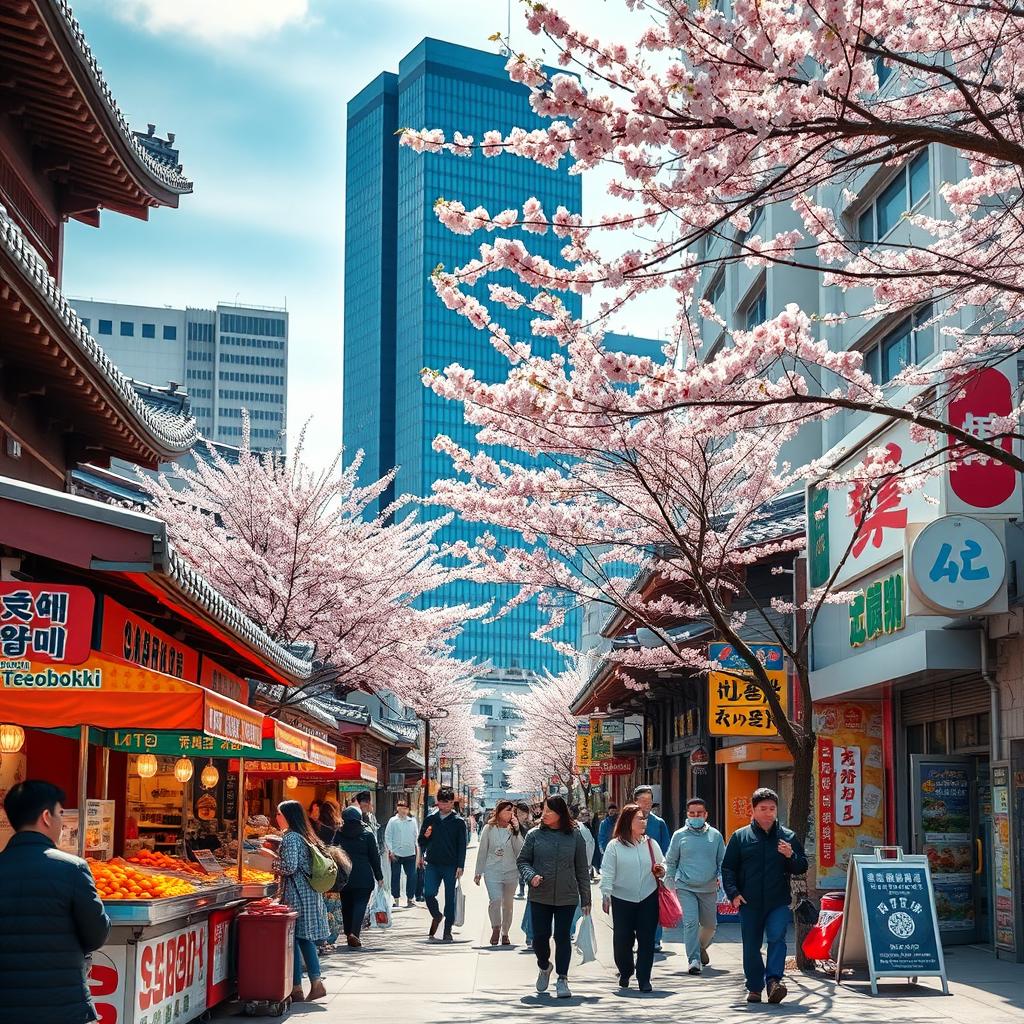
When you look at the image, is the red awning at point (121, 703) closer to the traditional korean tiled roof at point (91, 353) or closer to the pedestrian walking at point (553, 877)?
the traditional korean tiled roof at point (91, 353)

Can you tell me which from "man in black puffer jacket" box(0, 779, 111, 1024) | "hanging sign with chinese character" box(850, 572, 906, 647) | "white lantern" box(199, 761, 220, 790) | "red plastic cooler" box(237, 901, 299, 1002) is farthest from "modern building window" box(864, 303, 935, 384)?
"man in black puffer jacket" box(0, 779, 111, 1024)

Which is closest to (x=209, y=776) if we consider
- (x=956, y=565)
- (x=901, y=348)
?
(x=956, y=565)

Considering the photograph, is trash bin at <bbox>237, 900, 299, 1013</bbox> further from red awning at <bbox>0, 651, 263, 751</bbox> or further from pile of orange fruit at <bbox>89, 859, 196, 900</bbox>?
red awning at <bbox>0, 651, 263, 751</bbox>

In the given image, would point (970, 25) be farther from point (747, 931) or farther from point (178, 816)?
point (178, 816)

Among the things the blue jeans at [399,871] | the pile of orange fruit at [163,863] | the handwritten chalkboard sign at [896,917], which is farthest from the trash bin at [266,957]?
Answer: the blue jeans at [399,871]

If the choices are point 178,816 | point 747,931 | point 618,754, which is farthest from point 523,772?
point 747,931

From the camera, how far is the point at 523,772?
105 metres

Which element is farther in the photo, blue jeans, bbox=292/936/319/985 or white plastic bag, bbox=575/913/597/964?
white plastic bag, bbox=575/913/597/964

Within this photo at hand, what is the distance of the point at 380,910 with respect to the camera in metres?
21.1

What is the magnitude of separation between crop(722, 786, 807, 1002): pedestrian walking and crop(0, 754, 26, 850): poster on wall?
262 inches

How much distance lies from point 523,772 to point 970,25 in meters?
97.1

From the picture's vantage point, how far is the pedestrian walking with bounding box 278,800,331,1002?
41.6ft

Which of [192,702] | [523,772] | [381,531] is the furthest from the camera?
[523,772]

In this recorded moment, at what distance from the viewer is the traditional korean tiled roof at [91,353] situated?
11.2 metres
